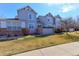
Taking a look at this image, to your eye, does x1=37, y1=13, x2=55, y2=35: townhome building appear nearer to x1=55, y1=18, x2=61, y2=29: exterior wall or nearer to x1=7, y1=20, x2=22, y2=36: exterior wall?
x1=55, y1=18, x2=61, y2=29: exterior wall

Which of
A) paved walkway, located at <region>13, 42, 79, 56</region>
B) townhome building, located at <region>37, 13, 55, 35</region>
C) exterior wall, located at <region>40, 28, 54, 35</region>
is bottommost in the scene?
paved walkway, located at <region>13, 42, 79, 56</region>

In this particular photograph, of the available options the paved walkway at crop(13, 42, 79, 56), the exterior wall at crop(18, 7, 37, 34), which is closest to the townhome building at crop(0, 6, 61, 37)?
the exterior wall at crop(18, 7, 37, 34)

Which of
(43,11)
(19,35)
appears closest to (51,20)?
(43,11)

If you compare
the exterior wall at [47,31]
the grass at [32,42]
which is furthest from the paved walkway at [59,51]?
the exterior wall at [47,31]

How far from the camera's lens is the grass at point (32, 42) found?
336cm

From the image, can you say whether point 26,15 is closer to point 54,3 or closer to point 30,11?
point 30,11

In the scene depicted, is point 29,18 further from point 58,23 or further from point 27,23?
point 58,23

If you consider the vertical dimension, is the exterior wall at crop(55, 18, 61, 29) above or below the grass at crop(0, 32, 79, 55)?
above

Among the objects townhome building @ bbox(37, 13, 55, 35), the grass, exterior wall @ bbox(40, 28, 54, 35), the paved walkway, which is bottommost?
the paved walkway

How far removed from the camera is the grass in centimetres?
336

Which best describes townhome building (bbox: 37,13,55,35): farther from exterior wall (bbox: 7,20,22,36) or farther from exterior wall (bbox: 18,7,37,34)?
exterior wall (bbox: 7,20,22,36)

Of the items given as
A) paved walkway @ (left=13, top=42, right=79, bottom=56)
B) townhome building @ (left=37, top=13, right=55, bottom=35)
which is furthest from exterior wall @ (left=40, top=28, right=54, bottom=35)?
paved walkway @ (left=13, top=42, right=79, bottom=56)

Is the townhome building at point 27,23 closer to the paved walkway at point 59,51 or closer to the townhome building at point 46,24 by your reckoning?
the townhome building at point 46,24

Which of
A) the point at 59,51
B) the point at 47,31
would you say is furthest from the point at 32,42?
the point at 59,51
